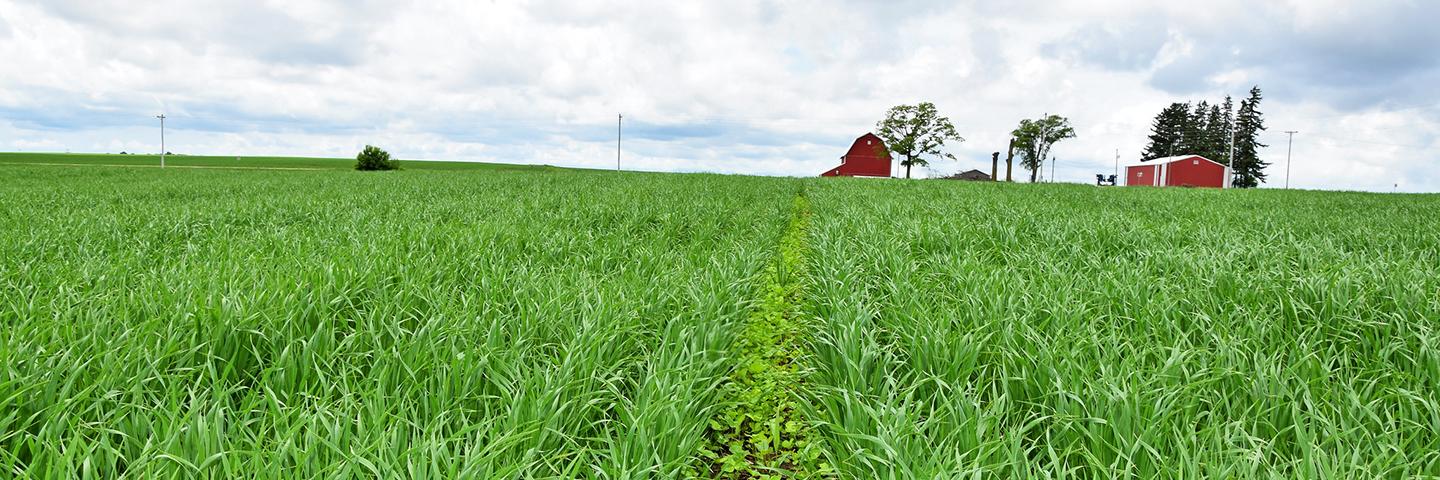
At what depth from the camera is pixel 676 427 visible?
2012 millimetres

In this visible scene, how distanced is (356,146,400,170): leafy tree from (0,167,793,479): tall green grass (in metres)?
63.2

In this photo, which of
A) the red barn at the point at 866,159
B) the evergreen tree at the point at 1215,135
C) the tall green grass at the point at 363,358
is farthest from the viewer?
the evergreen tree at the point at 1215,135

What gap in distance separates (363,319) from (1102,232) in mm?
6653

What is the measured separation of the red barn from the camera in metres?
72.5

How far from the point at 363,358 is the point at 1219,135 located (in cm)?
10399

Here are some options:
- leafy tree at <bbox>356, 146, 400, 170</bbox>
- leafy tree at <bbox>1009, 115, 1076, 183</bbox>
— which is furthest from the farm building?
leafy tree at <bbox>356, 146, 400, 170</bbox>

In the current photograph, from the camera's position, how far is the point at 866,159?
2916 inches

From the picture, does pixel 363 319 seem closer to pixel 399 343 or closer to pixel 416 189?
pixel 399 343

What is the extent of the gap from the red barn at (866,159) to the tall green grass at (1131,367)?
68.9 m

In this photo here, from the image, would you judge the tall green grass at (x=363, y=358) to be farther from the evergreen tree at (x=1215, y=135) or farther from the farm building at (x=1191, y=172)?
the evergreen tree at (x=1215, y=135)

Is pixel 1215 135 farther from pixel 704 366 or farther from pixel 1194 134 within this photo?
pixel 704 366

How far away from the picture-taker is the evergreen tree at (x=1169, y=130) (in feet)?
285

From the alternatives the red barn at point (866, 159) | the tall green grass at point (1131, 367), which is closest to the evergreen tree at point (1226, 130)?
the red barn at point (866, 159)

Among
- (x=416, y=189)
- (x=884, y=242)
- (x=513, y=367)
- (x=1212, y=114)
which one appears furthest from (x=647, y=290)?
(x=1212, y=114)
